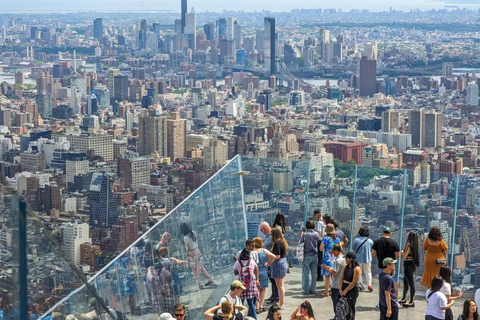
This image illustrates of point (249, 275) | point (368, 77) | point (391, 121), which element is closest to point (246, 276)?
point (249, 275)

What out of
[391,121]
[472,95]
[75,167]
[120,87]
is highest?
[120,87]

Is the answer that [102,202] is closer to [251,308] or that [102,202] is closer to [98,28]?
[251,308]

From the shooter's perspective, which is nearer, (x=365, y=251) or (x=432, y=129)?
(x=365, y=251)

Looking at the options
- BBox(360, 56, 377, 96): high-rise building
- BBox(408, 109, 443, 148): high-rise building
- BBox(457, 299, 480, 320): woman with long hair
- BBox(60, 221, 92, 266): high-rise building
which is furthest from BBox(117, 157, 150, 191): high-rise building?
BBox(457, 299, 480, 320): woman with long hair

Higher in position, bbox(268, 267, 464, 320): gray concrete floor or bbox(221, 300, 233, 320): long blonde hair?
bbox(221, 300, 233, 320): long blonde hair

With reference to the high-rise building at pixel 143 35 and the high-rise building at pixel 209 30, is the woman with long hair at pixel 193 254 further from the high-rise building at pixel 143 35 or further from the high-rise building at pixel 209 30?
the high-rise building at pixel 209 30

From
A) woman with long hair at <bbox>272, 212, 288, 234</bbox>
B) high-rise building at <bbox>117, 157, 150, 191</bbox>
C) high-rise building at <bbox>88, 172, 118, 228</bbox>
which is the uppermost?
woman with long hair at <bbox>272, 212, 288, 234</bbox>

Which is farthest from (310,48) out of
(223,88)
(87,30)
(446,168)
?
(446,168)

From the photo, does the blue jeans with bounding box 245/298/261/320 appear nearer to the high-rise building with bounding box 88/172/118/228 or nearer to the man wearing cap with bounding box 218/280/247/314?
the man wearing cap with bounding box 218/280/247/314
